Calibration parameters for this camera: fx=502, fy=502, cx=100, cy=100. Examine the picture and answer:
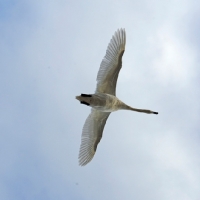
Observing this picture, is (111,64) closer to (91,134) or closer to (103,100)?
(103,100)

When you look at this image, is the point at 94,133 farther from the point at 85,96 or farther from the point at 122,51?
the point at 122,51

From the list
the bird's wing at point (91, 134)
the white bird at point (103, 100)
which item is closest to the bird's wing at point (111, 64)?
the white bird at point (103, 100)

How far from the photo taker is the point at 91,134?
3550 cm

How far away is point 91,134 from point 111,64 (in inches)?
206

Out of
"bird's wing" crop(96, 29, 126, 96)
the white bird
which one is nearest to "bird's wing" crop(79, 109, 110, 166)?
the white bird

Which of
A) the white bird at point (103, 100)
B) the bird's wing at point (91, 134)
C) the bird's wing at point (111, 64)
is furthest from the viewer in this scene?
the bird's wing at point (91, 134)

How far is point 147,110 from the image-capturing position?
117ft

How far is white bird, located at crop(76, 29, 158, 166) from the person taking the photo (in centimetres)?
3331

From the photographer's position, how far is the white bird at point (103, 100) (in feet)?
109

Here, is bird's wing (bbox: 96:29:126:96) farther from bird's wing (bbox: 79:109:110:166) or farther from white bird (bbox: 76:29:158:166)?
bird's wing (bbox: 79:109:110:166)

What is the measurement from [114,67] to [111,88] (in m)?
1.50

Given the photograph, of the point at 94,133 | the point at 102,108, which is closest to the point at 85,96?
the point at 102,108

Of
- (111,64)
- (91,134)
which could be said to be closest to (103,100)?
(111,64)

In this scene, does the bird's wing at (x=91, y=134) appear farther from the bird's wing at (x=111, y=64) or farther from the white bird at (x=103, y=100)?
the bird's wing at (x=111, y=64)
